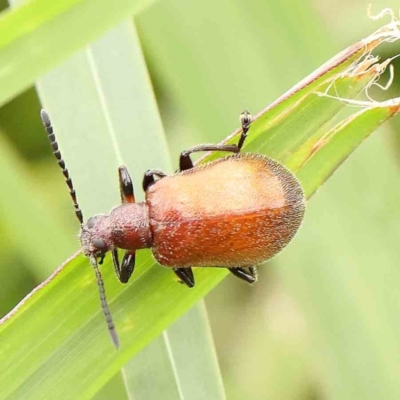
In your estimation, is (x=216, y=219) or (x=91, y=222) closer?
(x=216, y=219)

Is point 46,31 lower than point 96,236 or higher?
higher

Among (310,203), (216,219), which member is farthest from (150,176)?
(310,203)

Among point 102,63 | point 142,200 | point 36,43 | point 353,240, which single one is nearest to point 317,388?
point 353,240

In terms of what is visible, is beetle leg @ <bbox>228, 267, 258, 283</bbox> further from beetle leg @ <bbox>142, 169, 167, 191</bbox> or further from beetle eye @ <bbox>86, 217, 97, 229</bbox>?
beetle eye @ <bbox>86, 217, 97, 229</bbox>

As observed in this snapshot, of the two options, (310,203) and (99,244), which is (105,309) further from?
(310,203)

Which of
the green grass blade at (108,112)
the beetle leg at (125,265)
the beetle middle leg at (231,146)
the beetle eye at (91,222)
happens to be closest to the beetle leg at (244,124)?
the beetle middle leg at (231,146)

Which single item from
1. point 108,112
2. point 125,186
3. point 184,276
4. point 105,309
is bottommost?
point 184,276

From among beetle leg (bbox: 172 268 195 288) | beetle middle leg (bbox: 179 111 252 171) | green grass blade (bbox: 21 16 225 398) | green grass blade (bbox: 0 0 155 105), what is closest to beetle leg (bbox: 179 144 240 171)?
beetle middle leg (bbox: 179 111 252 171)

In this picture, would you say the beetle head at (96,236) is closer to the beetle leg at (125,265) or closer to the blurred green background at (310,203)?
the beetle leg at (125,265)
